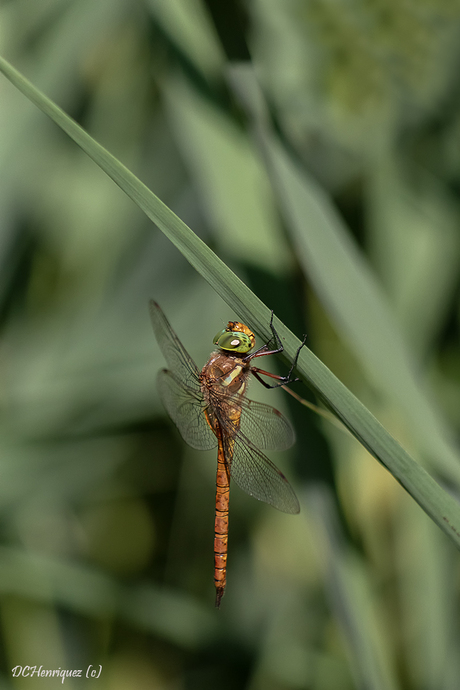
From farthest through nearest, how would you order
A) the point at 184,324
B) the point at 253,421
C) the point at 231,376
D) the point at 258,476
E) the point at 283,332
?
the point at 184,324 → the point at 231,376 → the point at 253,421 → the point at 258,476 → the point at 283,332

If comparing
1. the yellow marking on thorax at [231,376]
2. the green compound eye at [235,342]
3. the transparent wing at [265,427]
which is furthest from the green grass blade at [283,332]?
the yellow marking on thorax at [231,376]

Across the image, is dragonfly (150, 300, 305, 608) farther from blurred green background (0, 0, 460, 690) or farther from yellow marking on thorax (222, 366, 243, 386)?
blurred green background (0, 0, 460, 690)

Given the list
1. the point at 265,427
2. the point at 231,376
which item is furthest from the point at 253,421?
the point at 231,376

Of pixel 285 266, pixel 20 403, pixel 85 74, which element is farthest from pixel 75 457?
pixel 85 74

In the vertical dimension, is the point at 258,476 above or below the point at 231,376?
below

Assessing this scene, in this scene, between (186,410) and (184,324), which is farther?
(184,324)

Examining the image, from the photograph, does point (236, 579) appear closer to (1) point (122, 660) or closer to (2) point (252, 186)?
(1) point (122, 660)

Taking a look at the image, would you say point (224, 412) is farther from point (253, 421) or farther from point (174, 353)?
point (174, 353)
